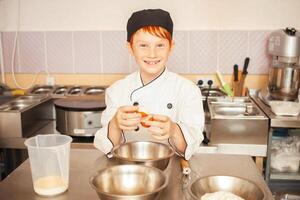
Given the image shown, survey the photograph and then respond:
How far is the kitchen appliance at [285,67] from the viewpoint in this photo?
2029mm

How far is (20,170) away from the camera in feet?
3.66

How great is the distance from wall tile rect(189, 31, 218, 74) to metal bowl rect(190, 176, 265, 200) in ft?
5.06

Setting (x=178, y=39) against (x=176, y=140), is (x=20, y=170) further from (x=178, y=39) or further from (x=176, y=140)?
(x=178, y=39)

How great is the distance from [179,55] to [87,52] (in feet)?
2.08

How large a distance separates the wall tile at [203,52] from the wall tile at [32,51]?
1039 mm

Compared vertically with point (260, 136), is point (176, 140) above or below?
above

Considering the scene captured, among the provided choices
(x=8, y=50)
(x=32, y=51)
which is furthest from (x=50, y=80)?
(x=8, y=50)

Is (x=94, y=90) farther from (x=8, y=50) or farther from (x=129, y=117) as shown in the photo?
(x=129, y=117)

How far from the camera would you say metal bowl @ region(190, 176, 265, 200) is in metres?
0.90

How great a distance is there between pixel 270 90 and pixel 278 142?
0.33 metres

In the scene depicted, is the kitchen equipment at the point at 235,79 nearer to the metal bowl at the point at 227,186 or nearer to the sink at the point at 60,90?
the sink at the point at 60,90

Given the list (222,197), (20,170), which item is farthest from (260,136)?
(20,170)

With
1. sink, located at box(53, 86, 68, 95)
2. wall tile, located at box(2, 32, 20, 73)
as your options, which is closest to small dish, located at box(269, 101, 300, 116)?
sink, located at box(53, 86, 68, 95)

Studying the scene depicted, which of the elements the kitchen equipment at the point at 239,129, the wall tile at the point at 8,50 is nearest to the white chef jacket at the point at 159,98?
the kitchen equipment at the point at 239,129
